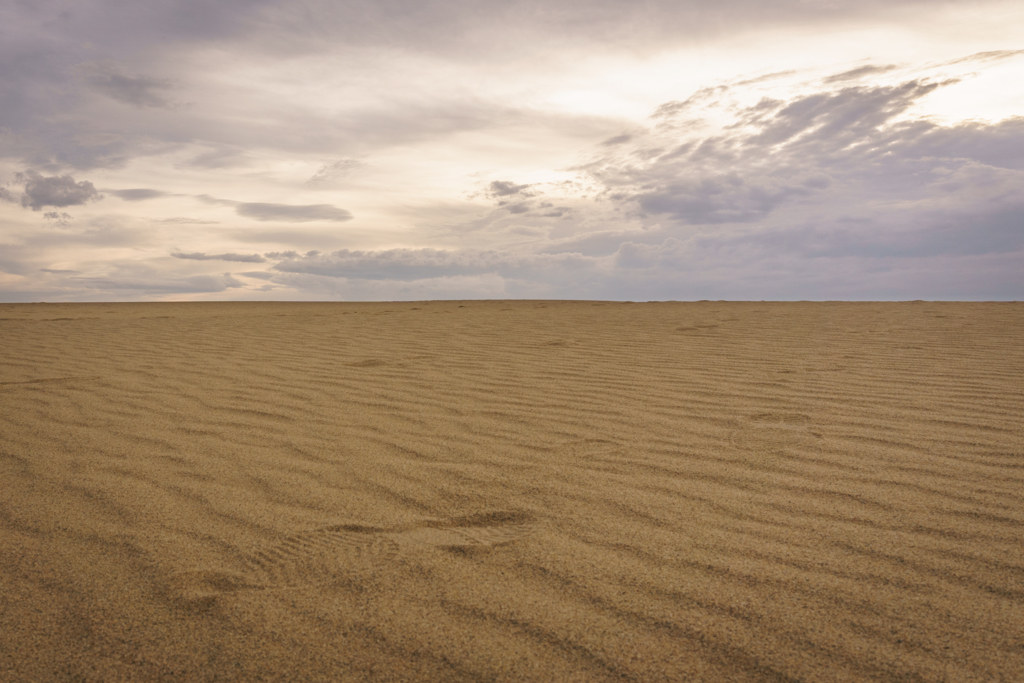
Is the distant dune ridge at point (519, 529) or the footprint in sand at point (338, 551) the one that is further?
the footprint in sand at point (338, 551)

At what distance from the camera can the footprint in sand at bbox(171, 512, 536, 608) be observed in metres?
1.71

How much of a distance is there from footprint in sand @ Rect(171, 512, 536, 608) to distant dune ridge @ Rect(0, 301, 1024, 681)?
0.01 meters

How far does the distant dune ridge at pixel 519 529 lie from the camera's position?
143 cm

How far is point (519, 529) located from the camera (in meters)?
2.05

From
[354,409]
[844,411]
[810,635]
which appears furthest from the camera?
[354,409]

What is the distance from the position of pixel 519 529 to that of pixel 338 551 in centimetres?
60

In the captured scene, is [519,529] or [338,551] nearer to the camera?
[338,551]

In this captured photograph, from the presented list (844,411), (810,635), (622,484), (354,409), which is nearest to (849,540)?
(810,635)

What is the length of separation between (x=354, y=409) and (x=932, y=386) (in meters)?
3.85

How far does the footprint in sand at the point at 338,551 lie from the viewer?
5.62 ft

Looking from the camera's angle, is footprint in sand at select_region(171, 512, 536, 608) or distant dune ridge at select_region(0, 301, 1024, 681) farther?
footprint in sand at select_region(171, 512, 536, 608)

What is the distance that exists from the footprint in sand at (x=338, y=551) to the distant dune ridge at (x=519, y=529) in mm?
10

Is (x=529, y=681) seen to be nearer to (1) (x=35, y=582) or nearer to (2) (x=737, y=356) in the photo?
(1) (x=35, y=582)

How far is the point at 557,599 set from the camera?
1628 mm
